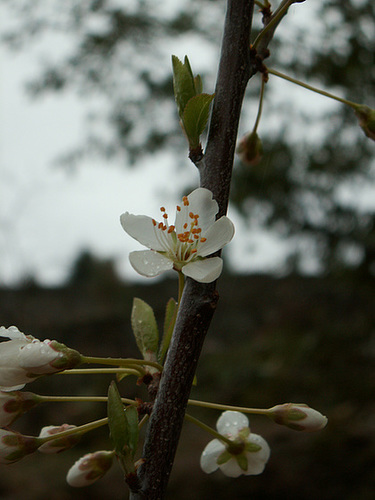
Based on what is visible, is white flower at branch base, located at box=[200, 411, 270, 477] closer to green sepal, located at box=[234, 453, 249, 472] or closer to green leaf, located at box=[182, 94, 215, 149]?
green sepal, located at box=[234, 453, 249, 472]

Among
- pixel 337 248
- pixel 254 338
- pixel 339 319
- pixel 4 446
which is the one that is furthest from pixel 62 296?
pixel 4 446

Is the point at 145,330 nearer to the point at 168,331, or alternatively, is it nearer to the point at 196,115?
the point at 168,331

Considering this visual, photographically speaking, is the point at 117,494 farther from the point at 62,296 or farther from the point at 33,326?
the point at 62,296

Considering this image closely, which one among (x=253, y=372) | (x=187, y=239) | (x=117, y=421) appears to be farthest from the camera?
(x=253, y=372)

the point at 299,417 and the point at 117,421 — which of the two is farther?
the point at 299,417

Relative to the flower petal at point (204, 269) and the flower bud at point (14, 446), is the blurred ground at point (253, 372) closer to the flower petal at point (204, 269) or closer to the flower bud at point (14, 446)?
the flower bud at point (14, 446)

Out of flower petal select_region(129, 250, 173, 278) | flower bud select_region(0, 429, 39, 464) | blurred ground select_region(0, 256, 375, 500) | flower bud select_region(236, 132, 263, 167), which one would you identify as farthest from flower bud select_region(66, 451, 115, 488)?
blurred ground select_region(0, 256, 375, 500)

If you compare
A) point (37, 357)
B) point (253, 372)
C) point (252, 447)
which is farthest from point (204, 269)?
point (253, 372)
